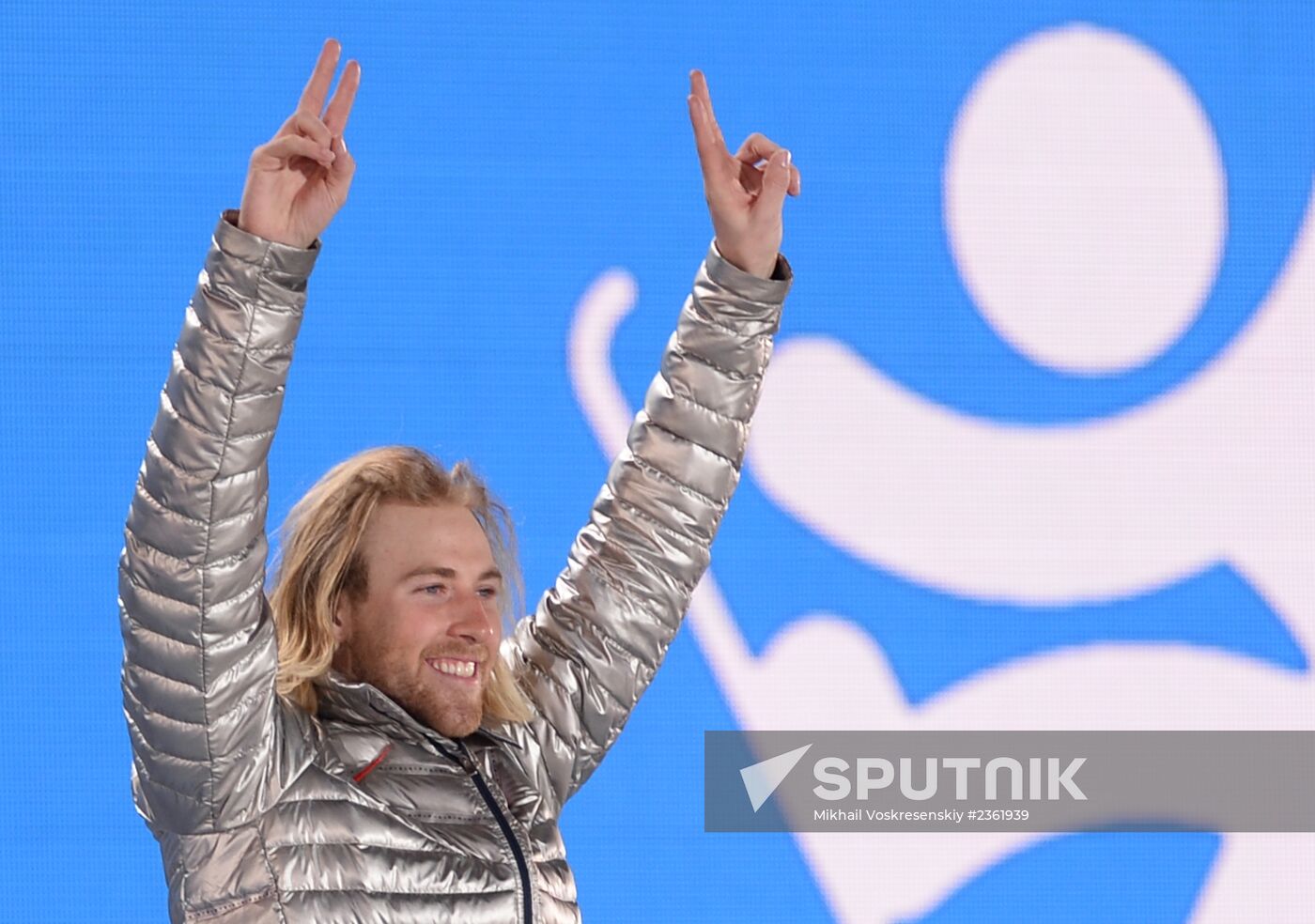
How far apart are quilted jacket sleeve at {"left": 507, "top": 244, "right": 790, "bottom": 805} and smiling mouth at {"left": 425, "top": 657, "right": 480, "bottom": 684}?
0.13 m

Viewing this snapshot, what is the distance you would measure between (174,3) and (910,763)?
128 centimetres

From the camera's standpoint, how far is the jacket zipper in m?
1.40

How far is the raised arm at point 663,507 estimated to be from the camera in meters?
1.60

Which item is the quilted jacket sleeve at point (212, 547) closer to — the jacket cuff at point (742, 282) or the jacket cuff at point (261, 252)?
the jacket cuff at point (261, 252)

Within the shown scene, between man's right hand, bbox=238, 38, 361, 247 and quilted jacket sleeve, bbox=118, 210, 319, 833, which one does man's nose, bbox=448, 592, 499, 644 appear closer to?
quilted jacket sleeve, bbox=118, 210, 319, 833

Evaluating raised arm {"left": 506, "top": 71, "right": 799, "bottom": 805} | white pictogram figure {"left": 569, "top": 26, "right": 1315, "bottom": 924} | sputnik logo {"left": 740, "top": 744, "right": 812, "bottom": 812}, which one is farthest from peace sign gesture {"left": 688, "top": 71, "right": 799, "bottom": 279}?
sputnik logo {"left": 740, "top": 744, "right": 812, "bottom": 812}

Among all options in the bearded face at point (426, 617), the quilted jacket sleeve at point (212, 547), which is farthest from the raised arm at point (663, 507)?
the quilted jacket sleeve at point (212, 547)

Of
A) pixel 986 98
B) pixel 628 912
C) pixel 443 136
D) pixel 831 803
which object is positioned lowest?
pixel 628 912

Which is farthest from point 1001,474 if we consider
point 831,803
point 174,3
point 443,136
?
point 174,3

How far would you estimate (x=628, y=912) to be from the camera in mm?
2141

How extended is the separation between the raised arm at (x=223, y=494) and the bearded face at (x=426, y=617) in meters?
0.17

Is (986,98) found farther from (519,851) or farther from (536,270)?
(519,851)

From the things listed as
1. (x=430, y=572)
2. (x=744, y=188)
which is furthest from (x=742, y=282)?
(x=430, y=572)

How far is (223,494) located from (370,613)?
0.29 meters
